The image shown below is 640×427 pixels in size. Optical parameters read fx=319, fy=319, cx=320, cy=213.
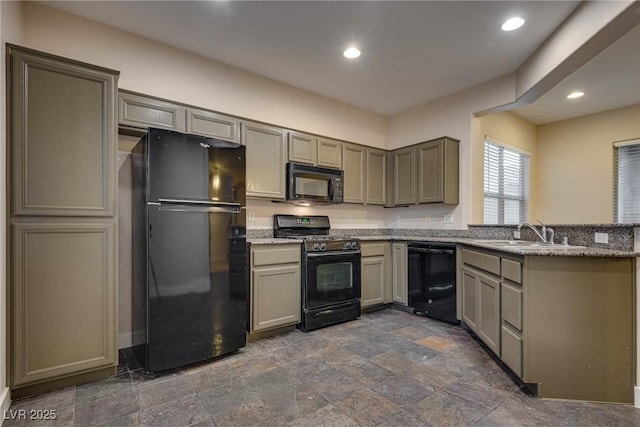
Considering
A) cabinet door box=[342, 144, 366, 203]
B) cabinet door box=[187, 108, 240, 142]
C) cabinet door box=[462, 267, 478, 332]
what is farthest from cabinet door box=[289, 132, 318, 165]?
cabinet door box=[462, 267, 478, 332]

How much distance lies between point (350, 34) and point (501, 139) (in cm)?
311

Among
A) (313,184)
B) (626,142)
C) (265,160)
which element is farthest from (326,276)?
(626,142)

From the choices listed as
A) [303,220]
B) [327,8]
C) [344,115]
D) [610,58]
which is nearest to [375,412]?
[303,220]

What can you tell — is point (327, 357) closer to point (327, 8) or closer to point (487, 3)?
point (327, 8)

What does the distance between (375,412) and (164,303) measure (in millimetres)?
1647

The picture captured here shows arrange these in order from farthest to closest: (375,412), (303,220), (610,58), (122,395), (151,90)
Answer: (303,220) < (610,58) < (151,90) < (122,395) < (375,412)

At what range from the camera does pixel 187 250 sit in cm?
247

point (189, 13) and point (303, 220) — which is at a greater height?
point (189, 13)

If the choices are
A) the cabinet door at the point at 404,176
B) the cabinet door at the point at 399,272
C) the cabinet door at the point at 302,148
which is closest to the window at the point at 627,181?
the cabinet door at the point at 404,176

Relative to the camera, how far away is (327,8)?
97.7 inches

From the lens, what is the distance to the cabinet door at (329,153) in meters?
3.94

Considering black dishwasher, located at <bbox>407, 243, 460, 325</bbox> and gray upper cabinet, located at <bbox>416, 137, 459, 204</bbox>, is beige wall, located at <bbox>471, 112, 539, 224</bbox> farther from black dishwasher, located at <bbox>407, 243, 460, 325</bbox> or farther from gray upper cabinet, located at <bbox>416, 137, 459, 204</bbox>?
black dishwasher, located at <bbox>407, 243, 460, 325</bbox>

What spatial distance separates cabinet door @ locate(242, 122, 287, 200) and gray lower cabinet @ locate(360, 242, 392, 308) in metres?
1.29

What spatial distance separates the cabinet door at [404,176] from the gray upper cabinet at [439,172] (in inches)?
5.4
